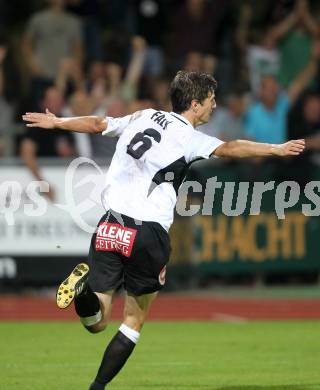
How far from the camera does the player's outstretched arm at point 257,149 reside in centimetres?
768

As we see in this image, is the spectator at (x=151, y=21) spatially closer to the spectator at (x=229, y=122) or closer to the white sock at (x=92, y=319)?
the spectator at (x=229, y=122)

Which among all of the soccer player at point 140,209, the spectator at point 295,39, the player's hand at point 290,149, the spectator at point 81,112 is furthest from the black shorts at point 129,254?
the spectator at point 295,39

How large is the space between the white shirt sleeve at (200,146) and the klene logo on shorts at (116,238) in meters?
0.66

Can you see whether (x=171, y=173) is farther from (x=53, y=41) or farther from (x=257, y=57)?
(x=257, y=57)

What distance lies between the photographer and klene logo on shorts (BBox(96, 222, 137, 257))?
796 centimetres

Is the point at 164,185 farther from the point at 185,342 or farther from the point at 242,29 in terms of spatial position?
the point at 242,29

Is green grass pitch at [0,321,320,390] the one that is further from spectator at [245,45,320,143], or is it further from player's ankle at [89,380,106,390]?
spectator at [245,45,320,143]

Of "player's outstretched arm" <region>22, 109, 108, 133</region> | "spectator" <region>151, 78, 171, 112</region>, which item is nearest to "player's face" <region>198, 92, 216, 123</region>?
"player's outstretched arm" <region>22, 109, 108, 133</region>

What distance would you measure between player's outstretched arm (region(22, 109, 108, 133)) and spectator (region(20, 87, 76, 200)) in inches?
301

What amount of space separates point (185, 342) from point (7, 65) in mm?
6257

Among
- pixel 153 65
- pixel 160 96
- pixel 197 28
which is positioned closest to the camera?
pixel 160 96

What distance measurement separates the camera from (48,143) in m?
16.2

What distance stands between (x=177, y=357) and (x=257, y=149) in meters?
3.47

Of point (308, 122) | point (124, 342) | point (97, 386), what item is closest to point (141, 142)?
point (124, 342)
